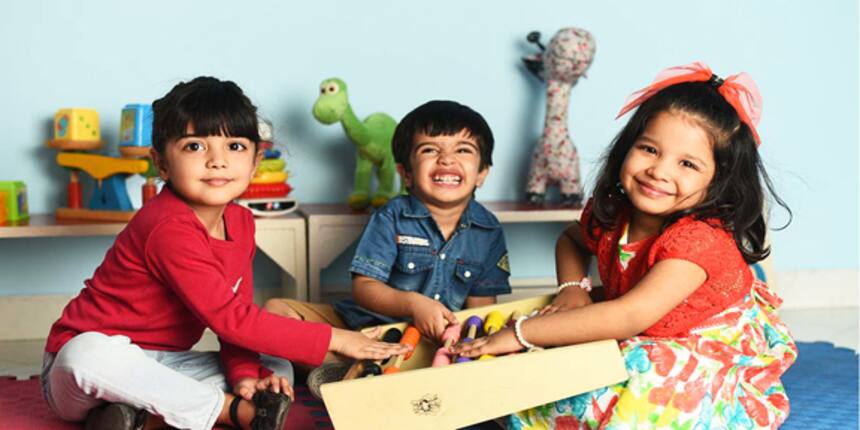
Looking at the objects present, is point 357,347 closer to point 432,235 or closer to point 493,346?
point 493,346

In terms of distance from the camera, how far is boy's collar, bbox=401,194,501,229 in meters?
1.54

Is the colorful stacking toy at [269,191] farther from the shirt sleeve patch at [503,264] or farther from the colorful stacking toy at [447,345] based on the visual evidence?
the colorful stacking toy at [447,345]

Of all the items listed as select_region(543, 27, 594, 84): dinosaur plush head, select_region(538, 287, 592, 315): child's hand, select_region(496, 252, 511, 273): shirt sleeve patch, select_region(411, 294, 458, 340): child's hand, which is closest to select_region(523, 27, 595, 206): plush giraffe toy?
select_region(543, 27, 594, 84): dinosaur plush head

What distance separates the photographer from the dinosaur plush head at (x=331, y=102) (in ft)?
6.11

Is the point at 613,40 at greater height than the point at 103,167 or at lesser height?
greater

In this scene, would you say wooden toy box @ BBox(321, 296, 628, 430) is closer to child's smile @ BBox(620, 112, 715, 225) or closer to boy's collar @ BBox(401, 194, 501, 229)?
child's smile @ BBox(620, 112, 715, 225)

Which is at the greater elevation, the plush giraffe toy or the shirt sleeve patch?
the plush giraffe toy

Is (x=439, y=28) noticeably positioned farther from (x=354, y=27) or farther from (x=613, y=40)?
(x=613, y=40)

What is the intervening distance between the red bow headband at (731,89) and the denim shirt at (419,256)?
15.5 inches

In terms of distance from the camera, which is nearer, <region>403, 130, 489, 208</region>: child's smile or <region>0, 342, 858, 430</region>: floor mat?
<region>0, 342, 858, 430</region>: floor mat

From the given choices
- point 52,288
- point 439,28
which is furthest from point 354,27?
point 52,288

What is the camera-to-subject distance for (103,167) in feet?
6.02

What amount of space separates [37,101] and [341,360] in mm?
985

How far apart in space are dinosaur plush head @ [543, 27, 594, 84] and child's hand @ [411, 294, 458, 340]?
2.74ft
